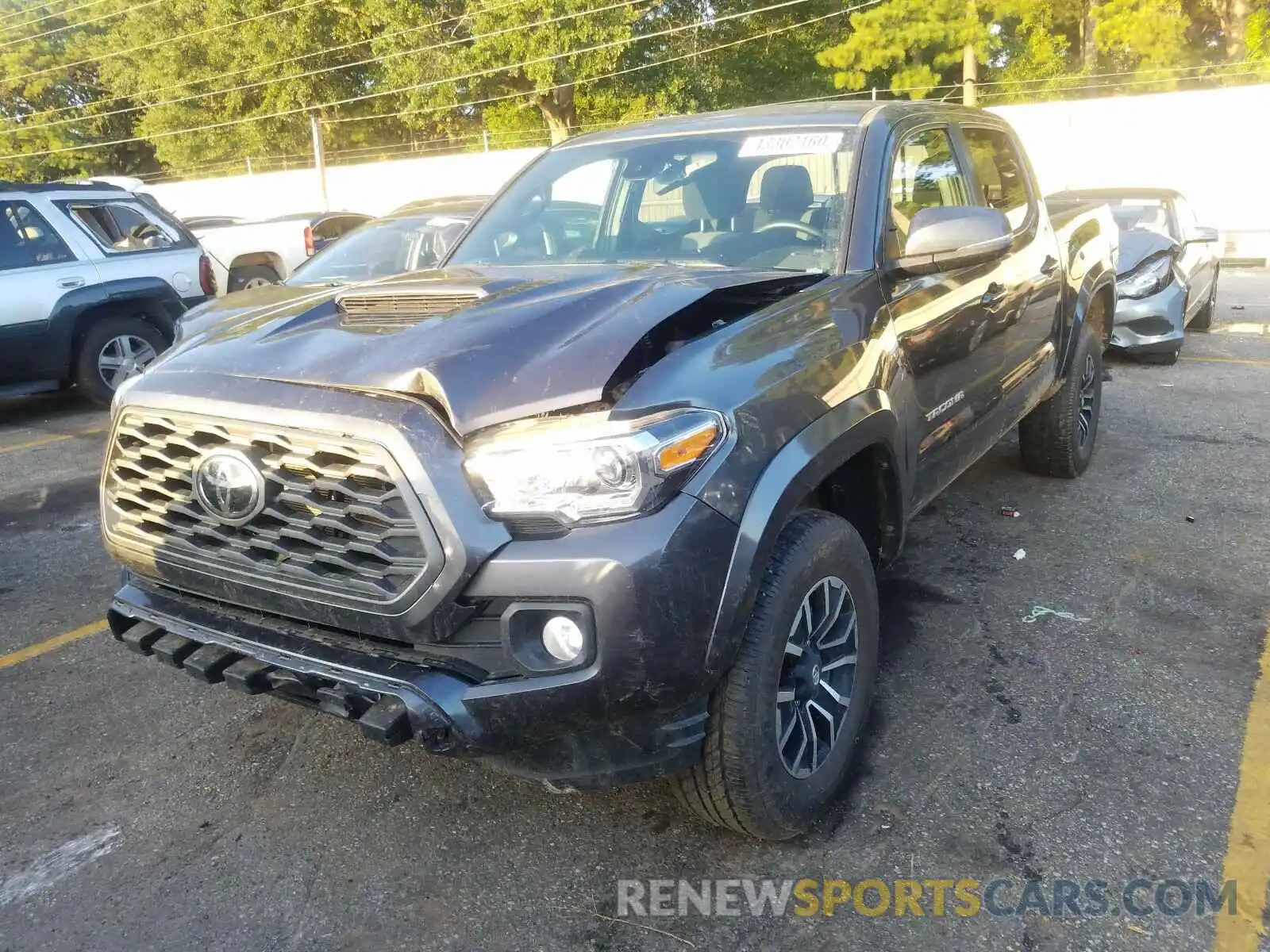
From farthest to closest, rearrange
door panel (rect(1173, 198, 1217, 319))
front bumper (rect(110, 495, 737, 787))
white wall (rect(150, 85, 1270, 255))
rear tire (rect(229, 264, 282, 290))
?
white wall (rect(150, 85, 1270, 255)), rear tire (rect(229, 264, 282, 290)), door panel (rect(1173, 198, 1217, 319)), front bumper (rect(110, 495, 737, 787))

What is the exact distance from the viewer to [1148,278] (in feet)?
28.1

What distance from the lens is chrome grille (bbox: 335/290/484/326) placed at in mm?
2648

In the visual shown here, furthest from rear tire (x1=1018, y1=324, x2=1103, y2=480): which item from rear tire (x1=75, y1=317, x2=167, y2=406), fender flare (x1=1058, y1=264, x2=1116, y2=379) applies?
rear tire (x1=75, y1=317, x2=167, y2=406)

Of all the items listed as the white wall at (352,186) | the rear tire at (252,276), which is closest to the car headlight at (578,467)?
the rear tire at (252,276)

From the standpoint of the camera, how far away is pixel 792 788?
254cm

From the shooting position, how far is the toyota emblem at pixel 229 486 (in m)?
2.33

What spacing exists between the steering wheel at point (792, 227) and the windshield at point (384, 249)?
15.7ft

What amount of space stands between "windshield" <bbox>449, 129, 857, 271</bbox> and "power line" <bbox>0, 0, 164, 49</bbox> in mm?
47550

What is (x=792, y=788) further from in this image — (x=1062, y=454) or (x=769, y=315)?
(x=1062, y=454)

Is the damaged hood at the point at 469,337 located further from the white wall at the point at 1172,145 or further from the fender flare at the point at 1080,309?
the white wall at the point at 1172,145

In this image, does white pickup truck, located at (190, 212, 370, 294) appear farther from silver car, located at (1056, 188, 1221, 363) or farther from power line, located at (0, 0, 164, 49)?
power line, located at (0, 0, 164, 49)

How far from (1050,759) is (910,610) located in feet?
3.66

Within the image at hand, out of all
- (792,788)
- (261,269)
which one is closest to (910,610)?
(792,788)

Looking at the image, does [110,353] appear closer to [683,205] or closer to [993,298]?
[683,205]
